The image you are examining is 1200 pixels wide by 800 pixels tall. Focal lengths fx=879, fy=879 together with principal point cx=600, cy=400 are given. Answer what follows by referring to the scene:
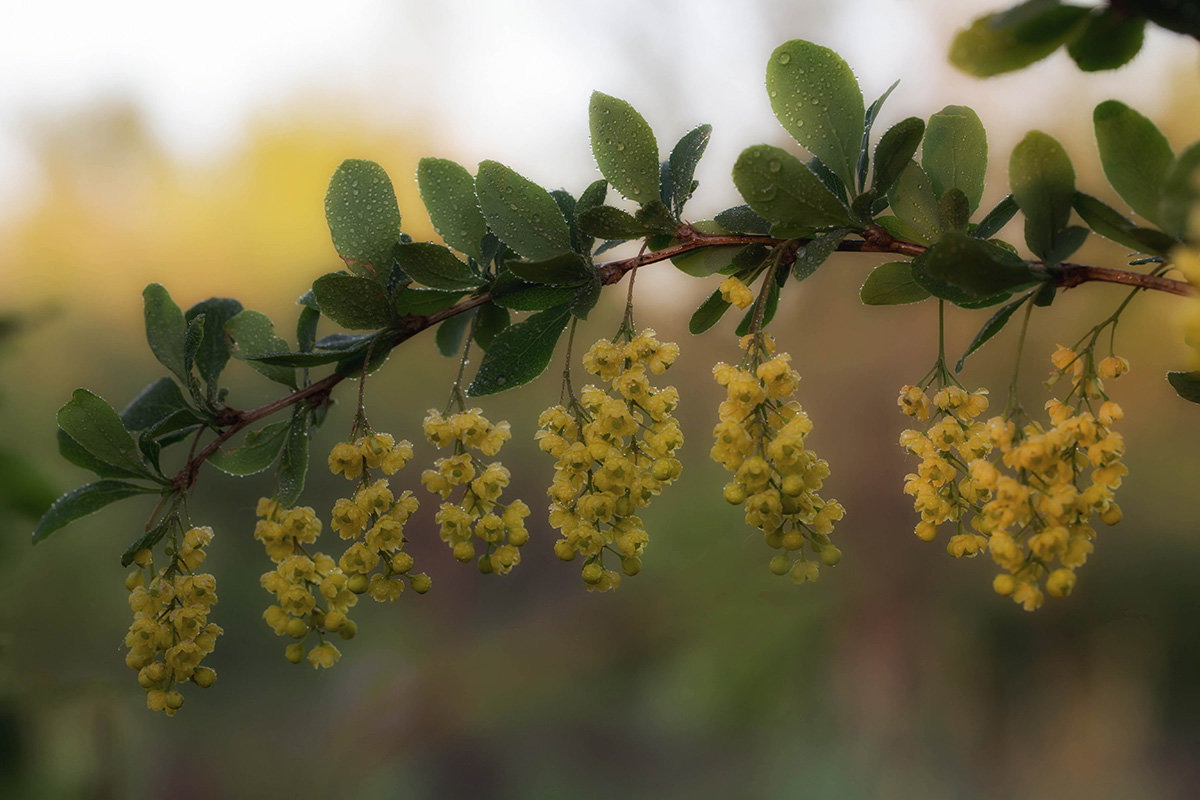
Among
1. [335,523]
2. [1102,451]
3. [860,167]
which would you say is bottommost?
[335,523]

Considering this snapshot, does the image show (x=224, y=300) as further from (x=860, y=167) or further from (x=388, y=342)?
(x=860, y=167)

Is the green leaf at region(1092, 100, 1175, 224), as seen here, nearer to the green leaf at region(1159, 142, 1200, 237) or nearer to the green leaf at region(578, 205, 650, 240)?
the green leaf at region(1159, 142, 1200, 237)

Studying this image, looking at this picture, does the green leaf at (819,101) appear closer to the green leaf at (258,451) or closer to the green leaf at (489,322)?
the green leaf at (489,322)

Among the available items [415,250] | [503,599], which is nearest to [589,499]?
[415,250]

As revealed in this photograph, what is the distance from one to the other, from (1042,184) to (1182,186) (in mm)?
97

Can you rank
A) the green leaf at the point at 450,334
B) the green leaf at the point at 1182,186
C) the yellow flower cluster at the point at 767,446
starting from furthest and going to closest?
the green leaf at the point at 450,334 → the yellow flower cluster at the point at 767,446 → the green leaf at the point at 1182,186

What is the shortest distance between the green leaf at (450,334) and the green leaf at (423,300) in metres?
0.12

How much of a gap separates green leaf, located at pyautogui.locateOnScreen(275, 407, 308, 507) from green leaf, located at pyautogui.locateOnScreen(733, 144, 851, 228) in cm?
40

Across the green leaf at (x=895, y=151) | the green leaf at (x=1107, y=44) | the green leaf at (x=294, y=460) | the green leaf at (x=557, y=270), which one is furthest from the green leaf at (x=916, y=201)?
the green leaf at (x=294, y=460)

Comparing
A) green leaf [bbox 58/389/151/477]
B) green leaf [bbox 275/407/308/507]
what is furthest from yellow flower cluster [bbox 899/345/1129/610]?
green leaf [bbox 58/389/151/477]

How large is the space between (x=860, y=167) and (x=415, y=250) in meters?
0.34

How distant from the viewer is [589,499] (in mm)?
627

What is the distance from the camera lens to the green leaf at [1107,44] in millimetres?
524

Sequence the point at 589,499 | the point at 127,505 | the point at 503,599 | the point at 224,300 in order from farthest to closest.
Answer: the point at 503,599, the point at 127,505, the point at 224,300, the point at 589,499
